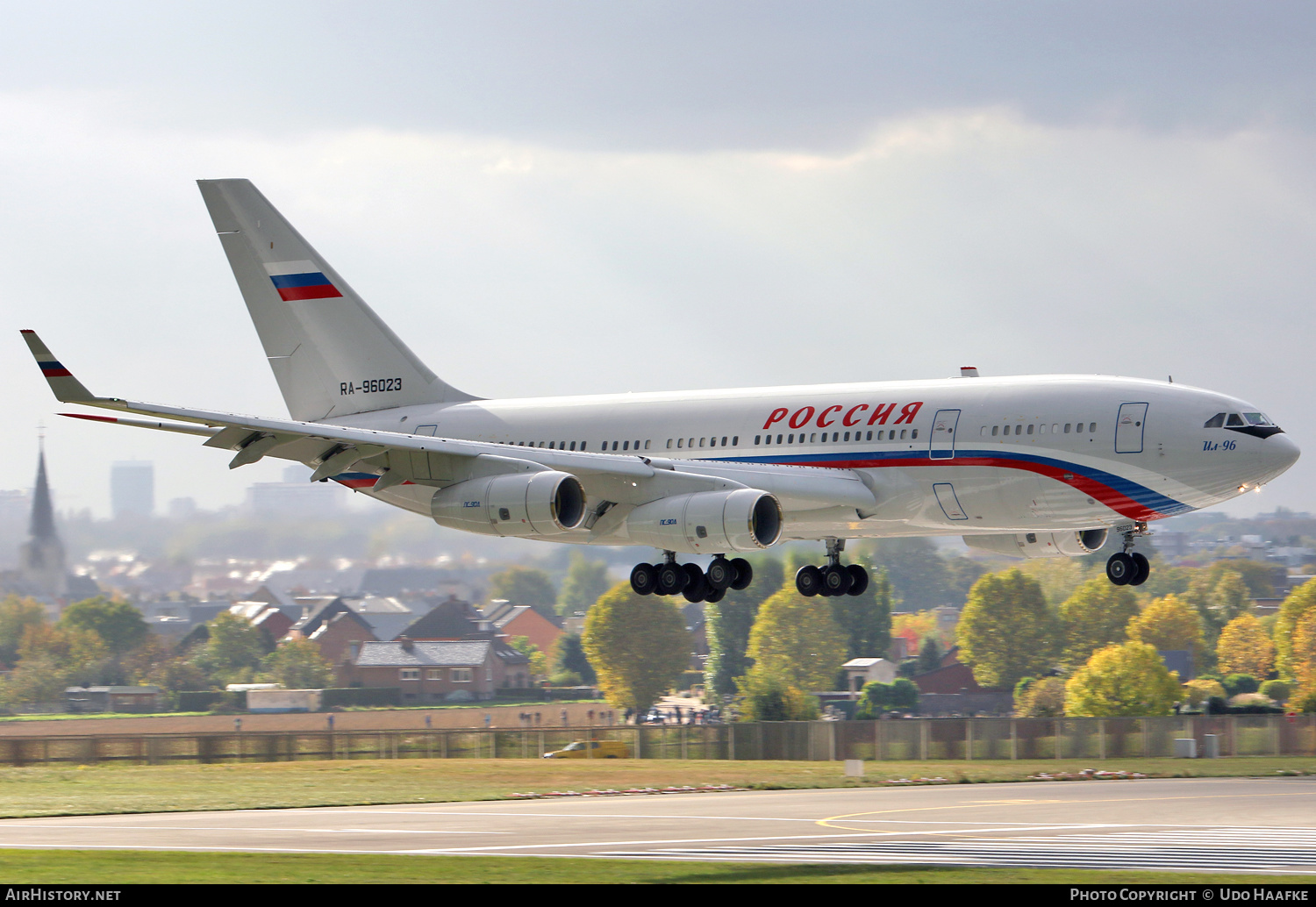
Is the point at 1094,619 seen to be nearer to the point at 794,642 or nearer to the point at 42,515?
the point at 794,642

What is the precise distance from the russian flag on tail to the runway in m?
15.8

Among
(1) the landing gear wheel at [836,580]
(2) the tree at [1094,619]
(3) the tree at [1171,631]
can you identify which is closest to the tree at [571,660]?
(2) the tree at [1094,619]

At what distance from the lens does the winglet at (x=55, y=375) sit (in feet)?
125

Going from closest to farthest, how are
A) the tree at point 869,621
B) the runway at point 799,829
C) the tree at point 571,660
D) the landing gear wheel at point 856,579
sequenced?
the runway at point 799,829 → the landing gear wheel at point 856,579 → the tree at point 571,660 → the tree at point 869,621

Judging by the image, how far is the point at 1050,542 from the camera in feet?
148

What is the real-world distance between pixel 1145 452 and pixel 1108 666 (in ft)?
236

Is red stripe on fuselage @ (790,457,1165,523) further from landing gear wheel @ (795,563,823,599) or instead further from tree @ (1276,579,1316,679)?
tree @ (1276,579,1316,679)

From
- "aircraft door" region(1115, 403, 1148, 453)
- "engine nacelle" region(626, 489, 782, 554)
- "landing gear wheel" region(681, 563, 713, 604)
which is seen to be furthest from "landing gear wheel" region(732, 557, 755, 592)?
"aircraft door" region(1115, 403, 1148, 453)

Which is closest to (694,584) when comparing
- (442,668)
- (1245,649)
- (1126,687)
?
(1126,687)

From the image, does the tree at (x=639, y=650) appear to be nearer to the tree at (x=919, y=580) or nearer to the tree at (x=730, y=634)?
the tree at (x=730, y=634)

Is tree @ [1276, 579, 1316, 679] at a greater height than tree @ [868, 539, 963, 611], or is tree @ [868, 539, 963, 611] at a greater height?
tree @ [868, 539, 963, 611]

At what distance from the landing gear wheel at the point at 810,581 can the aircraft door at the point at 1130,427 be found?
414 inches

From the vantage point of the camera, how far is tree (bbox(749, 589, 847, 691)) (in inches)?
5300

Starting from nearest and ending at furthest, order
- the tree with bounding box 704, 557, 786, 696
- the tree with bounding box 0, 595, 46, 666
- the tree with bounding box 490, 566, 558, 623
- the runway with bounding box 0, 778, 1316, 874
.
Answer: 1. the runway with bounding box 0, 778, 1316, 874
2. the tree with bounding box 0, 595, 46, 666
3. the tree with bounding box 490, 566, 558, 623
4. the tree with bounding box 704, 557, 786, 696
